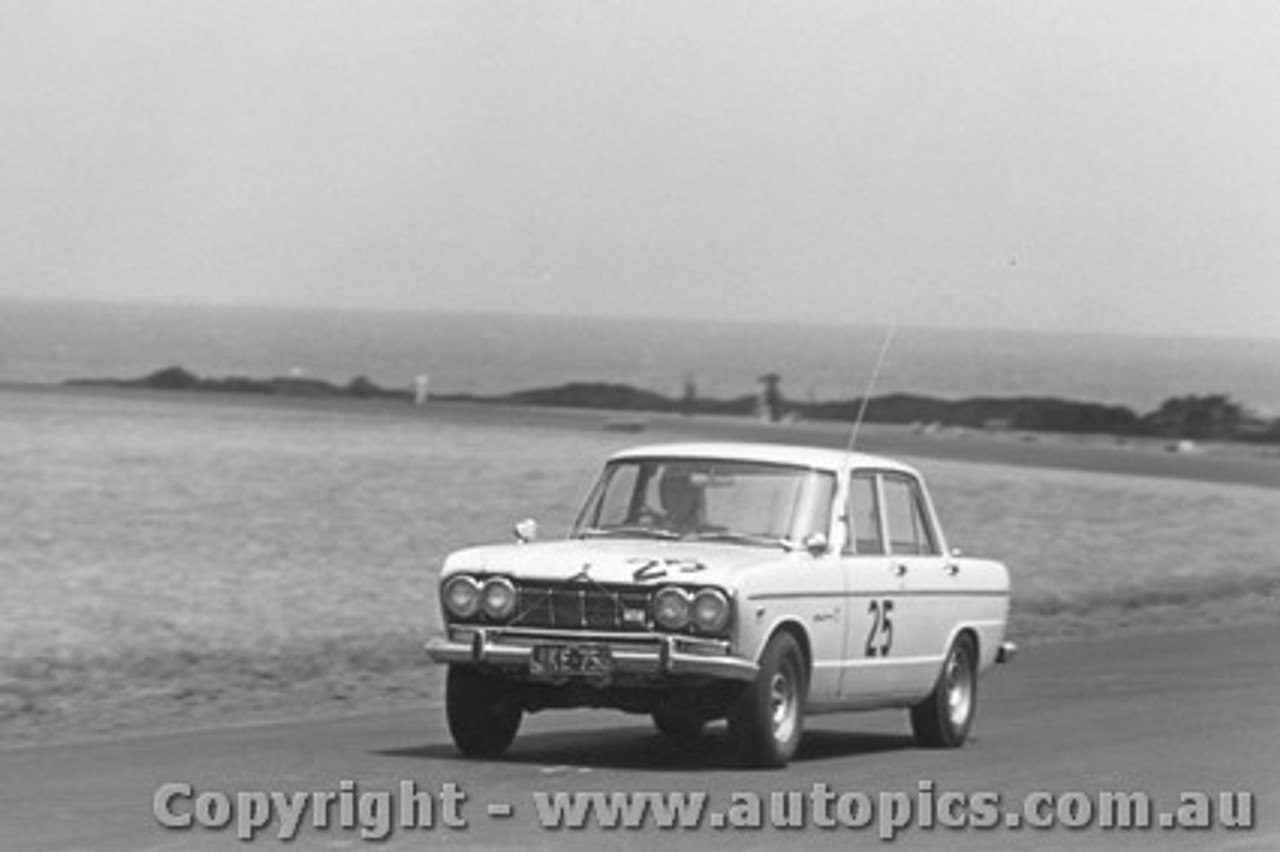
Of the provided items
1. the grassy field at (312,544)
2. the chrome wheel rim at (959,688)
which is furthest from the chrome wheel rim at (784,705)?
the grassy field at (312,544)

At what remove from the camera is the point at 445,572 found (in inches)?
568

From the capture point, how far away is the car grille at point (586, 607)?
14031mm

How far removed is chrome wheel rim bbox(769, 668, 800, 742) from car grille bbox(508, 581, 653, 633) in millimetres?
771

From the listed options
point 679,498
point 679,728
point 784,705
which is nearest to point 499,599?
point 784,705

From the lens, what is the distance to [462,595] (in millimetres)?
14305

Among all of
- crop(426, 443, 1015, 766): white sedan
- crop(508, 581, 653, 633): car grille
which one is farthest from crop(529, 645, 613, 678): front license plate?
crop(508, 581, 653, 633): car grille

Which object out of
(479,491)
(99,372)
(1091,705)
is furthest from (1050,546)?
(99,372)

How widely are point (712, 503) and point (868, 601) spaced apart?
924 mm

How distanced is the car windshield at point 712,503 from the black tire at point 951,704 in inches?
52.2

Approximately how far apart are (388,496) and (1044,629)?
8.79 meters

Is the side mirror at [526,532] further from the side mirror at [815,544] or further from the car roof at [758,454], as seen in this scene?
the side mirror at [815,544]

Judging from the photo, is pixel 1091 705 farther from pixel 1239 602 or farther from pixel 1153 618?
pixel 1239 602

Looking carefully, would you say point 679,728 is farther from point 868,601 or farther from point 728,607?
point 728,607

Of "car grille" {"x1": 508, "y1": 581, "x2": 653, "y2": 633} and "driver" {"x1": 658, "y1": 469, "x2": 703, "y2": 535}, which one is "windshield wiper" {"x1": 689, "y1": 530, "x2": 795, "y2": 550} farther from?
"car grille" {"x1": 508, "y1": 581, "x2": 653, "y2": 633}
